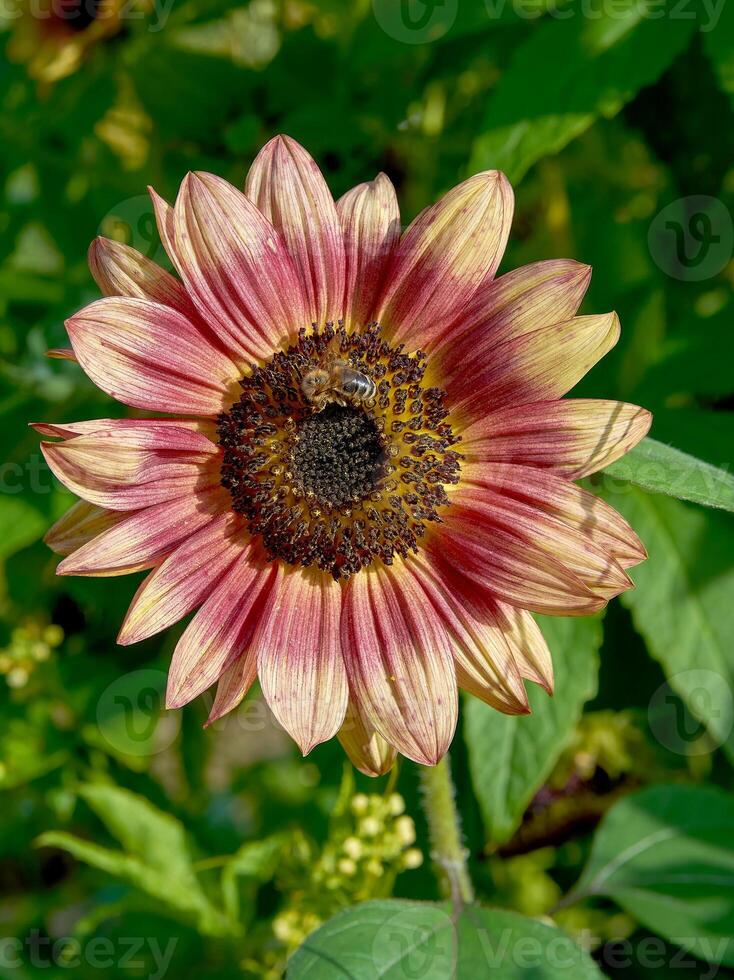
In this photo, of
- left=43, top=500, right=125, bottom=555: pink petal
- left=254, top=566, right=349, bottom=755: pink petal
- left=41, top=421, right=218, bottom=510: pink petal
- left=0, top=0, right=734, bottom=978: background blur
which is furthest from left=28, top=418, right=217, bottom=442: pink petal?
left=0, top=0, right=734, bottom=978: background blur

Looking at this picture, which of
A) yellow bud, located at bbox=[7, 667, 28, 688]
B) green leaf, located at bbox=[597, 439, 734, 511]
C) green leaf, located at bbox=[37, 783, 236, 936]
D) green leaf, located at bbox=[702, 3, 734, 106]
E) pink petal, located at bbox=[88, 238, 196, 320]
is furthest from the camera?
yellow bud, located at bbox=[7, 667, 28, 688]

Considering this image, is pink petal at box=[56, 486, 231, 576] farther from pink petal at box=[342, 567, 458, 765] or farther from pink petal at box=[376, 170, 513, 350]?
pink petal at box=[376, 170, 513, 350]

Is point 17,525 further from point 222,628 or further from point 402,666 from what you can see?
point 402,666

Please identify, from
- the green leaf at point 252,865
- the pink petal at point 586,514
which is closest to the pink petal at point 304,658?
the pink petal at point 586,514

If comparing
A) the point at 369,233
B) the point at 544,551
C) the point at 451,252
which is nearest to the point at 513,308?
the point at 451,252

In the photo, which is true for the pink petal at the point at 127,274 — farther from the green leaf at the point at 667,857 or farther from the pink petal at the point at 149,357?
the green leaf at the point at 667,857
